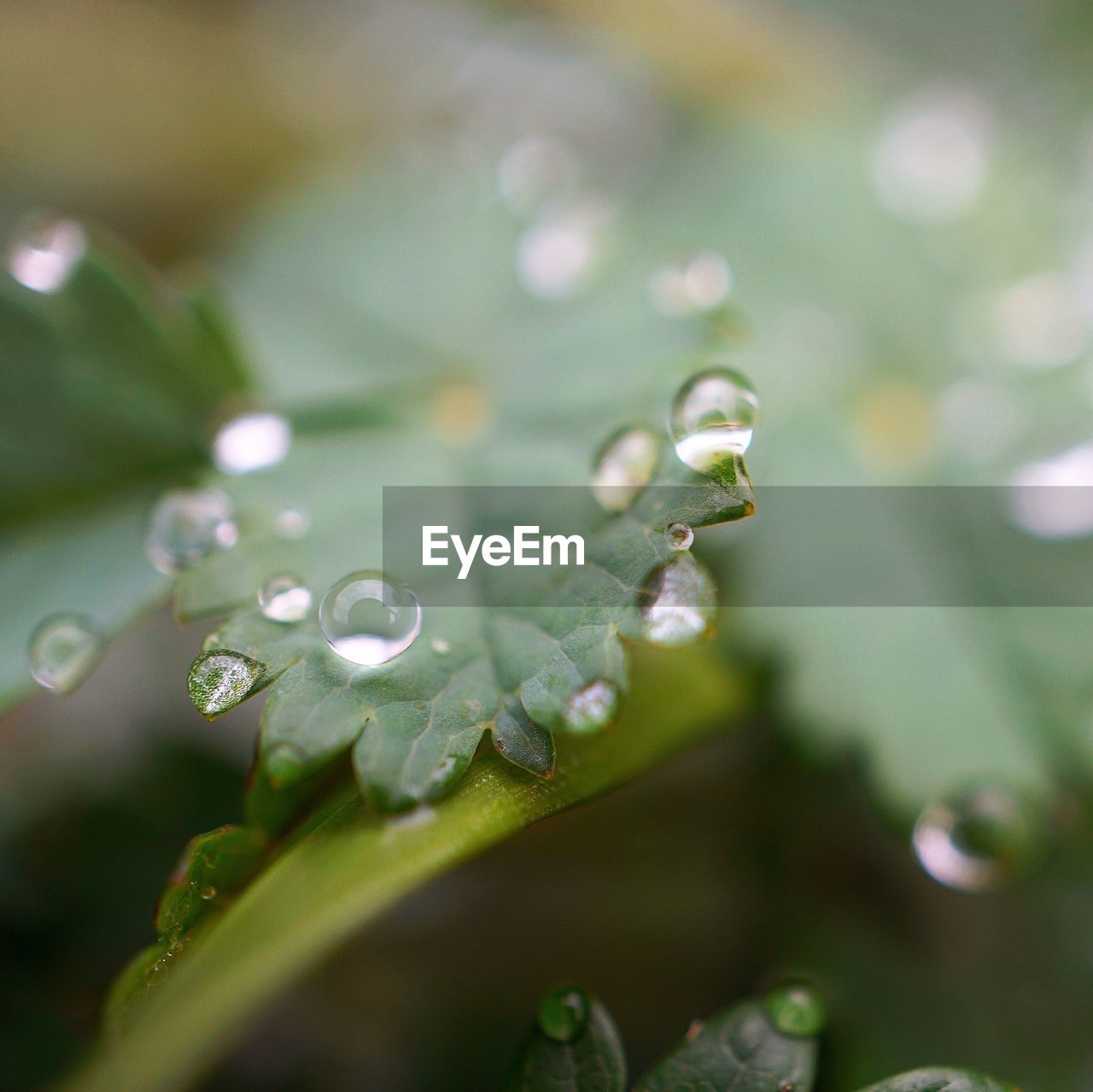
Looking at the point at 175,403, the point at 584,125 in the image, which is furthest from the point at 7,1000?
the point at 584,125

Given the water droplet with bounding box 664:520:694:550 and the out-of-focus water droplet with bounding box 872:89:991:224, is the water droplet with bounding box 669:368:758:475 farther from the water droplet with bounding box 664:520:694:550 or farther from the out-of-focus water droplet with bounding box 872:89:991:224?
the out-of-focus water droplet with bounding box 872:89:991:224

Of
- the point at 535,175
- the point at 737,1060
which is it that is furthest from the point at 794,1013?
the point at 535,175

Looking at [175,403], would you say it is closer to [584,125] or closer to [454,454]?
[454,454]

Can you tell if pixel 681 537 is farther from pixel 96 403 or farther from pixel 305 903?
pixel 96 403

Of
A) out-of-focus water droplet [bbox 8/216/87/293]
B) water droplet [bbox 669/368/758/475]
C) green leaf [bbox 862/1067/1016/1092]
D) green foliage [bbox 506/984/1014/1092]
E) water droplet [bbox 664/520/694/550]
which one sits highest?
out-of-focus water droplet [bbox 8/216/87/293]

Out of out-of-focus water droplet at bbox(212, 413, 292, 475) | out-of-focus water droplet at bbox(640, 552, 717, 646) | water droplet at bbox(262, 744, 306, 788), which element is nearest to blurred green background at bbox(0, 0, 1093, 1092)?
out-of-focus water droplet at bbox(212, 413, 292, 475)

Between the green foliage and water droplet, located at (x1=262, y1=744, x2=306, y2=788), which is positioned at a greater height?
water droplet, located at (x1=262, y1=744, x2=306, y2=788)
